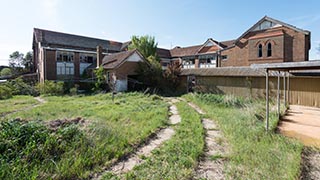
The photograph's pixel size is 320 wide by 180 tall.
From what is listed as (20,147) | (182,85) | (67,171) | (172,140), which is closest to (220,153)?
(172,140)

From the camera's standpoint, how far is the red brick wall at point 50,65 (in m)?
23.8

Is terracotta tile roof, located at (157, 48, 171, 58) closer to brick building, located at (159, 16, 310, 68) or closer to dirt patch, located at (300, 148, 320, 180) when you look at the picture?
brick building, located at (159, 16, 310, 68)

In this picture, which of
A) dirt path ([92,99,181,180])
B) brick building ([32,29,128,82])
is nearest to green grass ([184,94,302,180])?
dirt path ([92,99,181,180])

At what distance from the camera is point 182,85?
2316 cm

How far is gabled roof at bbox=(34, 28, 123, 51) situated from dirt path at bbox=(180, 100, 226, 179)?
24.9 metres

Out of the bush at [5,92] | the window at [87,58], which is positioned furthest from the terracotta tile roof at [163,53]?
the bush at [5,92]

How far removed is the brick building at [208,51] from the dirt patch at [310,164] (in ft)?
61.7

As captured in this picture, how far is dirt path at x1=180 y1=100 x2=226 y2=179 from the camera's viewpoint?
442 cm

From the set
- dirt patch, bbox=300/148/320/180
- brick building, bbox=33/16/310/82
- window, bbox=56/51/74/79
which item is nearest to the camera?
dirt patch, bbox=300/148/320/180

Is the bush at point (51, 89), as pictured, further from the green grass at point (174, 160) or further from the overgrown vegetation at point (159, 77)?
the green grass at point (174, 160)

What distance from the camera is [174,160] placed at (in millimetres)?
5023

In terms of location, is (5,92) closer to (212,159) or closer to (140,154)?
(140,154)

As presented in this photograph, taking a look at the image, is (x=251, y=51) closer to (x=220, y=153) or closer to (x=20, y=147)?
(x=220, y=153)

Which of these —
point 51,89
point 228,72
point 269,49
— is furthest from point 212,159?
point 269,49
